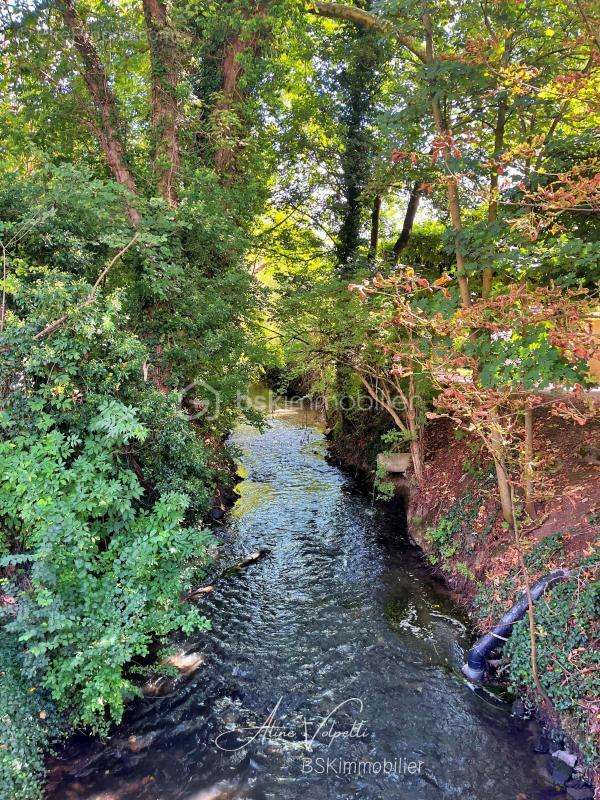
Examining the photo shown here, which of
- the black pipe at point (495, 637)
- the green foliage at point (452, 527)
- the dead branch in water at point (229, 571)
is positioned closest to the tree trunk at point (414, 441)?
the green foliage at point (452, 527)

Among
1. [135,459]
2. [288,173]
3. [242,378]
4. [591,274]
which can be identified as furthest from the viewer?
[288,173]

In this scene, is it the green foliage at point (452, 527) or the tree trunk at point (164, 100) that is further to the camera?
the tree trunk at point (164, 100)

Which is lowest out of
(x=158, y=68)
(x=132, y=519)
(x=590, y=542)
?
(x=132, y=519)

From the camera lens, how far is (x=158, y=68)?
8125mm

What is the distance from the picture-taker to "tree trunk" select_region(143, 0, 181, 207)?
26.0 ft

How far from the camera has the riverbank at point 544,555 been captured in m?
4.19

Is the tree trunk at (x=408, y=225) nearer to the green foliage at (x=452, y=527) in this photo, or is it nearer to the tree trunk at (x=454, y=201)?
the tree trunk at (x=454, y=201)

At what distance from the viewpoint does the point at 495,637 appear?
5.28 meters

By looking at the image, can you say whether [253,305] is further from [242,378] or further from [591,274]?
[591,274]

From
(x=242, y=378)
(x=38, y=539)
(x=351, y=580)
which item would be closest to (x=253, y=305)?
(x=242, y=378)

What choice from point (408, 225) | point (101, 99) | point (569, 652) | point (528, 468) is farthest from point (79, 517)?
point (408, 225)

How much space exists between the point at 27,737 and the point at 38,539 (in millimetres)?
1684

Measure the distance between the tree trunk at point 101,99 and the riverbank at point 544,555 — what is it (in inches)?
297

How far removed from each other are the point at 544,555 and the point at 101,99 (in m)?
9.86
